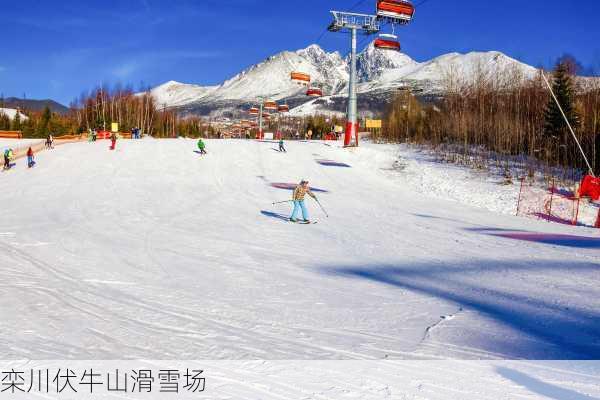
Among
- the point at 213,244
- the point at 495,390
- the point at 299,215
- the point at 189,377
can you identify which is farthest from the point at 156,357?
the point at 299,215

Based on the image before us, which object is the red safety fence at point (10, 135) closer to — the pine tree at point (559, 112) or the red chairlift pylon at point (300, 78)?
the red chairlift pylon at point (300, 78)

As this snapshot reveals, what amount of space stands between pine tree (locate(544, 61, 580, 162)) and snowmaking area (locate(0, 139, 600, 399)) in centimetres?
2059

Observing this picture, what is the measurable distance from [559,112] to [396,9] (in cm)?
1415

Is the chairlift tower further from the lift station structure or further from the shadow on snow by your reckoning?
the shadow on snow

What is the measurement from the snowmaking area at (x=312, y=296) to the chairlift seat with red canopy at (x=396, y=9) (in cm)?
1927

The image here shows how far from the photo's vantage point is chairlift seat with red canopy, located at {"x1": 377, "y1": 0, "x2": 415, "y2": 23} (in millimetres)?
33438

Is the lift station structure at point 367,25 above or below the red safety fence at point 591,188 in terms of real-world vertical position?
above

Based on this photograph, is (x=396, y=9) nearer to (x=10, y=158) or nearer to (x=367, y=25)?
(x=367, y=25)

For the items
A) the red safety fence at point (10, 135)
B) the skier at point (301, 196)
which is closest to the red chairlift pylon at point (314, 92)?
the skier at point (301, 196)

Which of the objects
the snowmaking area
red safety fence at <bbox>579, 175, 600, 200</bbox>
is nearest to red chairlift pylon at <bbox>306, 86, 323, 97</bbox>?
red safety fence at <bbox>579, 175, 600, 200</bbox>

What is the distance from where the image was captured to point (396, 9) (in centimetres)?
3366

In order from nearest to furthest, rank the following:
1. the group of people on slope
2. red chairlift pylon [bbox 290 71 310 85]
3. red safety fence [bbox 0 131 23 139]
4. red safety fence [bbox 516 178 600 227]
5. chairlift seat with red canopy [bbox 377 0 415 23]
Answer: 1. red safety fence [bbox 516 178 600 227]
2. the group of people on slope
3. chairlift seat with red canopy [bbox 377 0 415 23]
4. red chairlift pylon [bbox 290 71 310 85]
5. red safety fence [bbox 0 131 23 139]

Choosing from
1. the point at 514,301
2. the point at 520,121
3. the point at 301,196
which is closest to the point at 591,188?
the point at 301,196

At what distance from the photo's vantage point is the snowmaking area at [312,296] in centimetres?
456
